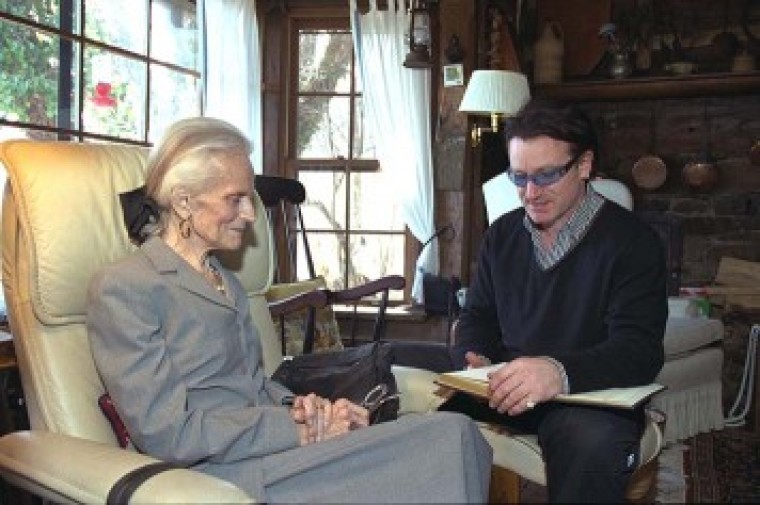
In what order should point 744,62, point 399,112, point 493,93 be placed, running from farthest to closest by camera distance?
point 744,62, point 399,112, point 493,93

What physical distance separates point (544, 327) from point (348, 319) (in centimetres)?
239

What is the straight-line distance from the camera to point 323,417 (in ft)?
5.01

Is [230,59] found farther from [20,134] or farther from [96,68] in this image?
[20,134]

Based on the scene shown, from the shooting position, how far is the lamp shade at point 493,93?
11.6ft

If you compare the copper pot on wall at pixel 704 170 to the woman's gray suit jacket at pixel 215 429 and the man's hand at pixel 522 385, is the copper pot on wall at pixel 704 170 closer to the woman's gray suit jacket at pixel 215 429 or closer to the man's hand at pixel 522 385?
the man's hand at pixel 522 385

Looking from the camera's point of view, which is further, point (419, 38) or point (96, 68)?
point (419, 38)

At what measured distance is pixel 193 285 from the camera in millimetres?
1492

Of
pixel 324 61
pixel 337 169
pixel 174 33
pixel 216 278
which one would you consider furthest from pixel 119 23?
pixel 216 278

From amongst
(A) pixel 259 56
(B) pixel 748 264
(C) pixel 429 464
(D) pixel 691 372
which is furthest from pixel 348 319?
(C) pixel 429 464

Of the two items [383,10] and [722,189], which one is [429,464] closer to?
[383,10]

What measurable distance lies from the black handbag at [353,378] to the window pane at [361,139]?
2448 millimetres

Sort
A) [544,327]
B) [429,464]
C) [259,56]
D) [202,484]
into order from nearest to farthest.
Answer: [202,484] < [429,464] < [544,327] < [259,56]

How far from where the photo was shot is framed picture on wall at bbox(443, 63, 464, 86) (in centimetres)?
396

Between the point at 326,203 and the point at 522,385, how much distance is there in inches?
111
